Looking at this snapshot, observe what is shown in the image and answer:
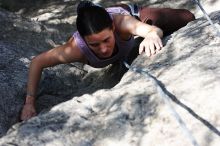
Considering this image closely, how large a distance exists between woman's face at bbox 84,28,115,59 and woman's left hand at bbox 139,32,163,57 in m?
0.20

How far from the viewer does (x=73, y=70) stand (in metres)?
4.04

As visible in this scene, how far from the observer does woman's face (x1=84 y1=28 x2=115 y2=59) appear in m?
2.96

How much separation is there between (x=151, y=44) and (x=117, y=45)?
0.93 ft

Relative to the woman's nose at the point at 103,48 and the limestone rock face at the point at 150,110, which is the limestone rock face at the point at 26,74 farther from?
the limestone rock face at the point at 150,110

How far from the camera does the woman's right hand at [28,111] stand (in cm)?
302

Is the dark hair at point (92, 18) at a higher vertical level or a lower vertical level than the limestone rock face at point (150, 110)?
higher

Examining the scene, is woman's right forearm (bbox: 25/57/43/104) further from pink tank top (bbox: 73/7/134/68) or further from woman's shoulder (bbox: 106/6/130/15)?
woman's shoulder (bbox: 106/6/130/15)

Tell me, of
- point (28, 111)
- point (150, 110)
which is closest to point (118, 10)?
point (28, 111)

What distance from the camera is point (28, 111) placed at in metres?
3.09

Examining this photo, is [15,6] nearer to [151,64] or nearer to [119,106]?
[151,64]

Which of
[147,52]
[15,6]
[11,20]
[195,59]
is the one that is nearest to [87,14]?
[147,52]

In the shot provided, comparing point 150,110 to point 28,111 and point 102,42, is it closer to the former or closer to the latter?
point 102,42

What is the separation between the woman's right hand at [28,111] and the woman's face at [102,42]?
522mm

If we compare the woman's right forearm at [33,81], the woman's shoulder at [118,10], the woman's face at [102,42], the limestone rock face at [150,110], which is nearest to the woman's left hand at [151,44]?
the limestone rock face at [150,110]
